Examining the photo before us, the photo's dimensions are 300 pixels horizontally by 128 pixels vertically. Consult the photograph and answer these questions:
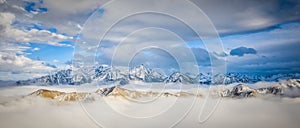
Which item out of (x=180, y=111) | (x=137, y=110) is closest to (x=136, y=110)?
(x=137, y=110)

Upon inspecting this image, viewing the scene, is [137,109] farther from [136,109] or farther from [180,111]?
[180,111]

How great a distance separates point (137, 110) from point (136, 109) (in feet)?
5.27

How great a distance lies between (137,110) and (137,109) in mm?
716

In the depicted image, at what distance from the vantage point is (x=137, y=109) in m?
178

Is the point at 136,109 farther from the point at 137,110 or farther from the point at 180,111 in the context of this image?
the point at 180,111

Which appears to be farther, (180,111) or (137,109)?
(137,109)

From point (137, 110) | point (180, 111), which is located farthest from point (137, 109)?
point (180, 111)

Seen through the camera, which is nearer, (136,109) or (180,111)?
(180,111)

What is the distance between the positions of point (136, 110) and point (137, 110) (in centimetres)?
64

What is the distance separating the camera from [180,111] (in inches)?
5413

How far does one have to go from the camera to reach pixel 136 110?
17838 centimetres

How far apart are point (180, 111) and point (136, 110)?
47481 mm

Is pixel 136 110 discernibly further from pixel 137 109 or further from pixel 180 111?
pixel 180 111

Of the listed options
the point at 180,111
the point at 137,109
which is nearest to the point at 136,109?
the point at 137,109
